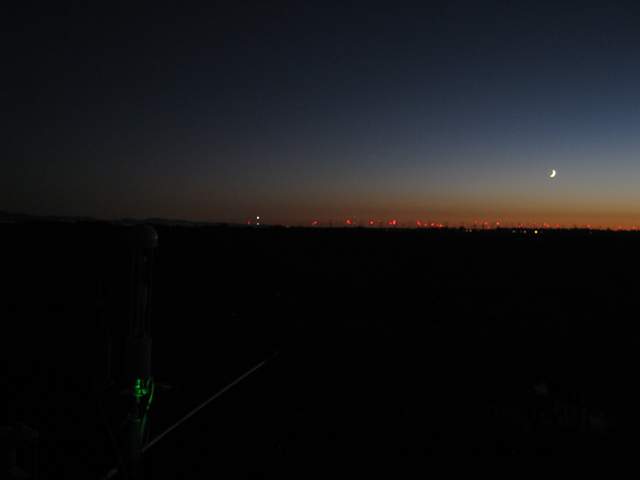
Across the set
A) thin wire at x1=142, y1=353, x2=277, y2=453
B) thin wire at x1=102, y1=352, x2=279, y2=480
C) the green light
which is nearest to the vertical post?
the green light

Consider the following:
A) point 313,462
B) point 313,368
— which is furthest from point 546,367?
point 313,462

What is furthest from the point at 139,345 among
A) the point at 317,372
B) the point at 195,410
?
the point at 317,372

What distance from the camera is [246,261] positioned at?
92.9ft

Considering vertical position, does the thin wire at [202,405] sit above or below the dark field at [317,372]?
above

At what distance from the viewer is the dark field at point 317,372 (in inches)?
187

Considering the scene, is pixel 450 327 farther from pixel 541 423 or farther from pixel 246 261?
pixel 246 261

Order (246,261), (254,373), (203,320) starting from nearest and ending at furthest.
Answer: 1. (254,373)
2. (203,320)
3. (246,261)

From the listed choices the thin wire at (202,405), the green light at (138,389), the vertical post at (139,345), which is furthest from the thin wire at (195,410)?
the green light at (138,389)

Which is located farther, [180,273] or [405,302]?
[180,273]

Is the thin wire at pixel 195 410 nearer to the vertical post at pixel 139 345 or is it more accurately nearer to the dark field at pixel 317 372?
the dark field at pixel 317 372

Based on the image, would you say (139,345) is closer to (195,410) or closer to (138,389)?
(138,389)

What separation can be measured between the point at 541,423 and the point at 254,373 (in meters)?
4.19

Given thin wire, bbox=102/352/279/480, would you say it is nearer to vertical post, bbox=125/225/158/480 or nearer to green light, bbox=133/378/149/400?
vertical post, bbox=125/225/158/480

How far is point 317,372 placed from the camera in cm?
774
